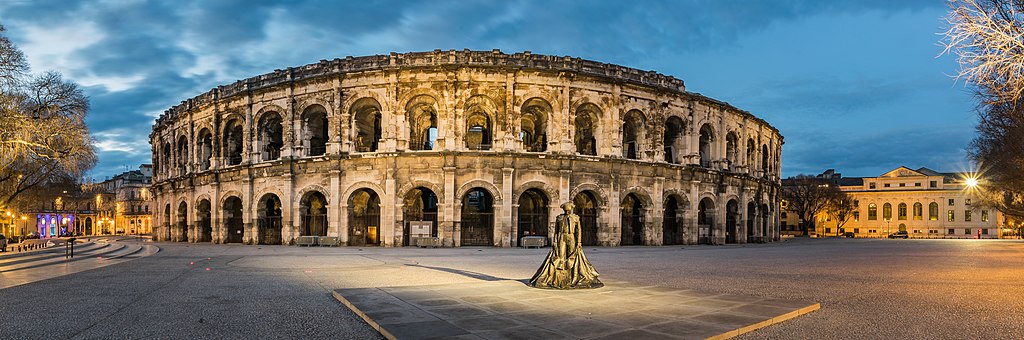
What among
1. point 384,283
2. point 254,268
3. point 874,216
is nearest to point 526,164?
point 254,268

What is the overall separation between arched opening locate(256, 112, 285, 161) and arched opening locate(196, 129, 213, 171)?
473 cm

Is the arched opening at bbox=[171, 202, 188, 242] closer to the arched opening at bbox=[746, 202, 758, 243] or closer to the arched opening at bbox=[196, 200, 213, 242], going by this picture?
the arched opening at bbox=[196, 200, 213, 242]

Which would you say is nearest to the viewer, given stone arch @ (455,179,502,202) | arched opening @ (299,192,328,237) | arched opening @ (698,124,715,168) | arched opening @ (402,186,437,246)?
arched opening @ (402,186,437,246)

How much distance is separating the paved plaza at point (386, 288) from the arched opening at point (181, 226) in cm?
2180

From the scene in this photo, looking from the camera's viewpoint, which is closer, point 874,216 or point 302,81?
point 302,81

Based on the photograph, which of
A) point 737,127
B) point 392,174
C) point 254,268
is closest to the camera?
point 254,268

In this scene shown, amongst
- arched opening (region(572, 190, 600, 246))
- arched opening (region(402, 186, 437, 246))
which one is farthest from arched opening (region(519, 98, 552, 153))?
arched opening (region(402, 186, 437, 246))

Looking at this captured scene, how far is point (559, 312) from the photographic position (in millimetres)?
8078

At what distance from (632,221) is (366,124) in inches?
637

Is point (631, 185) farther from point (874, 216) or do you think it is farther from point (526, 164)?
point (874, 216)

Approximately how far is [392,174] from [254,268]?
12.3 m

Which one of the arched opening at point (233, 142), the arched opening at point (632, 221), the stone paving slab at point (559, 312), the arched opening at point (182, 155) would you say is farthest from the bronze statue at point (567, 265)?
the arched opening at point (182, 155)

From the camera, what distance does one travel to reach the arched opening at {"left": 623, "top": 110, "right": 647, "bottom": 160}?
31067 millimetres

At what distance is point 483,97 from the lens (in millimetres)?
28375
